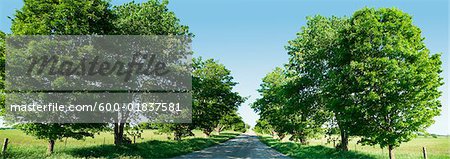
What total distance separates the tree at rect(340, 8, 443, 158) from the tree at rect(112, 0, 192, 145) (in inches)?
621

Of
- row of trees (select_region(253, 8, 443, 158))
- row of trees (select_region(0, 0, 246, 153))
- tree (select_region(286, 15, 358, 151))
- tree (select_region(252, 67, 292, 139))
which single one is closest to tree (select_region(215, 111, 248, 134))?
tree (select_region(252, 67, 292, 139))

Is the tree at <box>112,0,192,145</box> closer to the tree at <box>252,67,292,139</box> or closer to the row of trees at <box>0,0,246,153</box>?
the row of trees at <box>0,0,246,153</box>

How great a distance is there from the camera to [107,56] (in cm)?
2353

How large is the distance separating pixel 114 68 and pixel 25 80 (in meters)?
6.32

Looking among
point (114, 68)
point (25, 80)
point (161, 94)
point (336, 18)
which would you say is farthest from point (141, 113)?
point (336, 18)

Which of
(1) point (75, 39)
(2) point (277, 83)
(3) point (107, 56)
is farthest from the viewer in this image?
(2) point (277, 83)

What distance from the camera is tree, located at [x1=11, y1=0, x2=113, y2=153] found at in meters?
19.0

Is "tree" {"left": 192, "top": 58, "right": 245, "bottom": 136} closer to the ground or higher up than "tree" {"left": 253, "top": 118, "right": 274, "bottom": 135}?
higher up

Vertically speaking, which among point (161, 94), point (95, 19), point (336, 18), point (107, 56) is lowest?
point (161, 94)

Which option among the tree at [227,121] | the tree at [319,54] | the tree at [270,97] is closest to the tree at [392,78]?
the tree at [319,54]

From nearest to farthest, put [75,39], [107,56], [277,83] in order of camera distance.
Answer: [75,39]
[107,56]
[277,83]

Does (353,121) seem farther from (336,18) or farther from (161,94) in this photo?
(161,94)

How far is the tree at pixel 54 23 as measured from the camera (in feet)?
62.5

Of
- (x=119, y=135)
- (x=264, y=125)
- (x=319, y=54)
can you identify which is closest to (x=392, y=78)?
(x=319, y=54)
